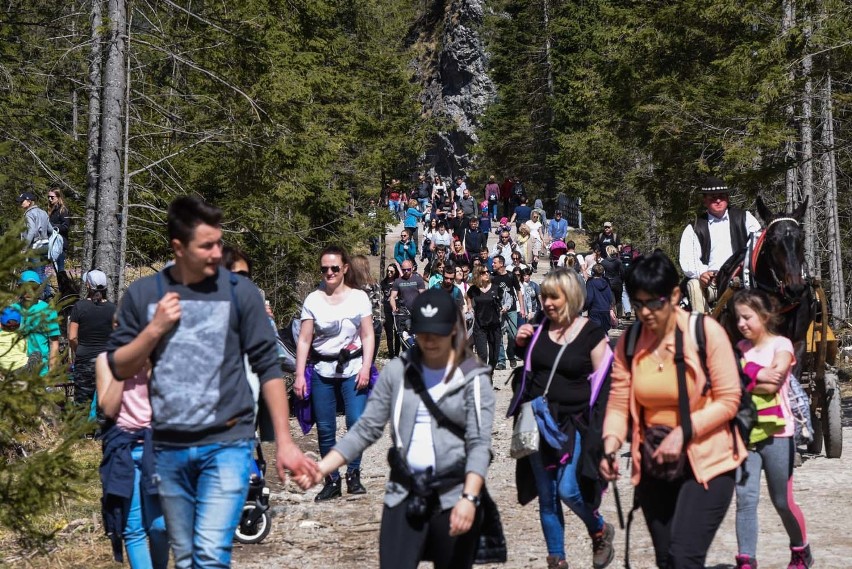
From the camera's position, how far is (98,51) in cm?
1587

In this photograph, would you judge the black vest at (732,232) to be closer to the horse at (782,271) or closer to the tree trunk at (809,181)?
the horse at (782,271)

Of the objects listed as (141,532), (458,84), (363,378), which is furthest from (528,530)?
(458,84)

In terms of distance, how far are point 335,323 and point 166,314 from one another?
16.5ft

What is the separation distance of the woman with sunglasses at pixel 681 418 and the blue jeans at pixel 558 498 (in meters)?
1.52

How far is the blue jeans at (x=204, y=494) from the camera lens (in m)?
4.99

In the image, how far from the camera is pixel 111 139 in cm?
1550

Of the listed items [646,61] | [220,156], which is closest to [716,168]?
[646,61]

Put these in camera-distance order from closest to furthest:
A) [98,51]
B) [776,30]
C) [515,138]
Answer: [98,51] → [776,30] → [515,138]

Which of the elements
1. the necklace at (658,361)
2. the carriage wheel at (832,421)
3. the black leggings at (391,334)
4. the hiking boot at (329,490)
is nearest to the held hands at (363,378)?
the hiking boot at (329,490)

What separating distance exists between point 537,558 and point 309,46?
2207cm

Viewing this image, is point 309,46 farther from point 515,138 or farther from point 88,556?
point 515,138

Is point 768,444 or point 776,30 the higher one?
point 776,30

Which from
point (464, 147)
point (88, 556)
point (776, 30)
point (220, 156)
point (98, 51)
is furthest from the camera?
point (464, 147)

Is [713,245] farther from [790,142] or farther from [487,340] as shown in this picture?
[790,142]
